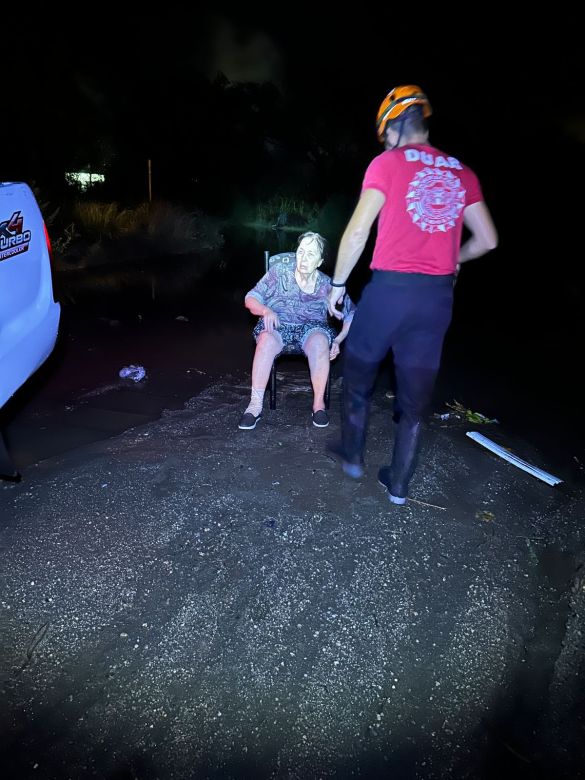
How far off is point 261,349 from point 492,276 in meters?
12.8

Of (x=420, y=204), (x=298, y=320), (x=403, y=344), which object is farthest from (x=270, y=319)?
(x=420, y=204)

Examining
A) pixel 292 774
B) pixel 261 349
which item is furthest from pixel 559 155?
pixel 292 774

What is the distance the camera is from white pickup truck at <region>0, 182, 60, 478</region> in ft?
8.30

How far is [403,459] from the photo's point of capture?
9.50ft

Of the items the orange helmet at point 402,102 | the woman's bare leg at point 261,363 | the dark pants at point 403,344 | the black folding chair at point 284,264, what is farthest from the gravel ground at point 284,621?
the orange helmet at point 402,102

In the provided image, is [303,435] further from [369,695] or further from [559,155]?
[559,155]

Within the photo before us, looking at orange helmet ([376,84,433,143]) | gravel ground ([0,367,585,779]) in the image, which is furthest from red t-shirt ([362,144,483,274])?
gravel ground ([0,367,585,779])

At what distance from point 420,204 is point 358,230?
1.04ft

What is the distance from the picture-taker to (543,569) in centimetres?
257

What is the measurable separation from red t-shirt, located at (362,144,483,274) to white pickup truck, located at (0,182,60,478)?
1849 millimetres

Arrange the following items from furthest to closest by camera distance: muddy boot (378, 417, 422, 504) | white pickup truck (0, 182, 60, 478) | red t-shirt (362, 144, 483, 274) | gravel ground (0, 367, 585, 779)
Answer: muddy boot (378, 417, 422, 504), white pickup truck (0, 182, 60, 478), red t-shirt (362, 144, 483, 274), gravel ground (0, 367, 585, 779)

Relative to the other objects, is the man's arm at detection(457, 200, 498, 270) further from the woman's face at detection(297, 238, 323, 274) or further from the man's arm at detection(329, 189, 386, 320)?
the woman's face at detection(297, 238, 323, 274)

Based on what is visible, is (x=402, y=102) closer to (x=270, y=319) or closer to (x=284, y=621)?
(x=270, y=319)

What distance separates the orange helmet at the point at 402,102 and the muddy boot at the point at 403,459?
1600 mm
